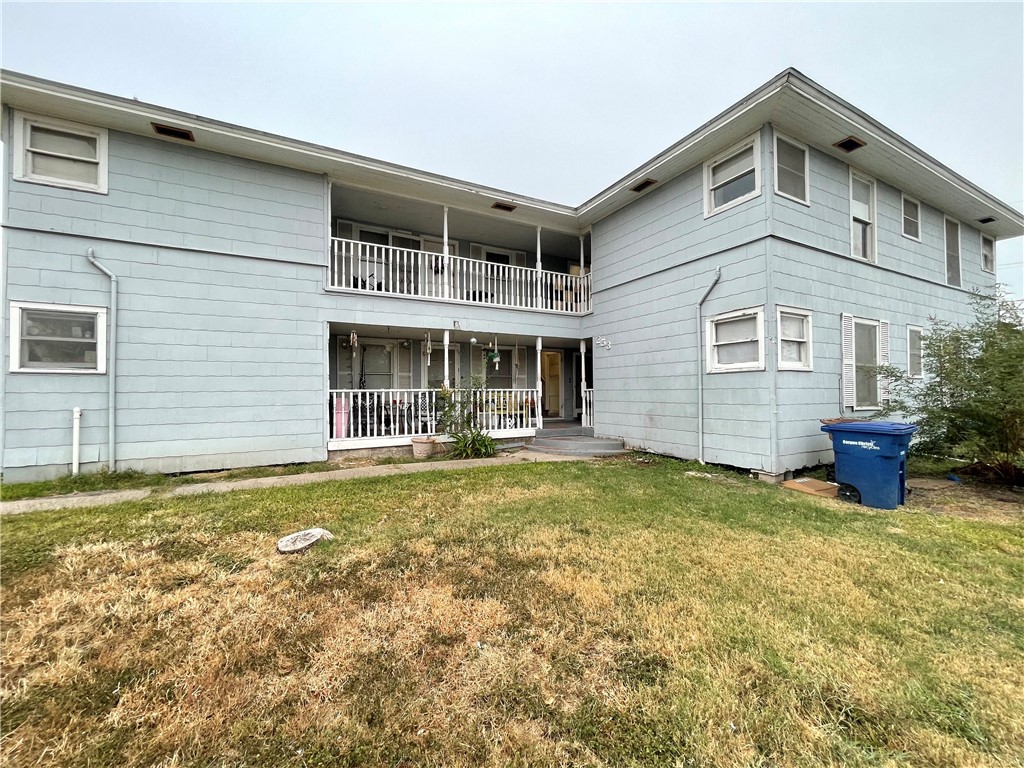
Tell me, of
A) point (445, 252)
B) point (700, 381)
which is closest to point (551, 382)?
point (445, 252)

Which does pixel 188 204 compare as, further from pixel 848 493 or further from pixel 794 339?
pixel 848 493

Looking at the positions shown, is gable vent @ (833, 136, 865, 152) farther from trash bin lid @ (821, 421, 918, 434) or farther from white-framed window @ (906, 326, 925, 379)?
trash bin lid @ (821, 421, 918, 434)

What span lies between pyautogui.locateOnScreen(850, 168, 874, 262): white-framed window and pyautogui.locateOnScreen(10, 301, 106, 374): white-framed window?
13.3 meters

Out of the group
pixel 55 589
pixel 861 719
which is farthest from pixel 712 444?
pixel 55 589

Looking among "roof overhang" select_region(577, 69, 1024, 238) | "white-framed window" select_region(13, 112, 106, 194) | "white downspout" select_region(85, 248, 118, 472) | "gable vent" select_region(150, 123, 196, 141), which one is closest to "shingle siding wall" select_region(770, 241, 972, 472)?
"roof overhang" select_region(577, 69, 1024, 238)

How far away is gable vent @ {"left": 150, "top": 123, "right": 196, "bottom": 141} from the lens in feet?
20.7

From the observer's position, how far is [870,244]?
8.07 meters

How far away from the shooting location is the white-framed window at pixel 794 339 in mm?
6555

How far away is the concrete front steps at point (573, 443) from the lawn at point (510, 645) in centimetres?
446

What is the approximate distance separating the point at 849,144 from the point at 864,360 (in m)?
3.93

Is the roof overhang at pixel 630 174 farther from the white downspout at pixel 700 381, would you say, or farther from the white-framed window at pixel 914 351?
the white-framed window at pixel 914 351

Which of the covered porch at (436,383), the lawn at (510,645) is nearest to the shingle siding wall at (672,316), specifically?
the covered porch at (436,383)

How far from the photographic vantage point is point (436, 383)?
420 inches

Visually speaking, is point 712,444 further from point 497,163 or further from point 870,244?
point 497,163
